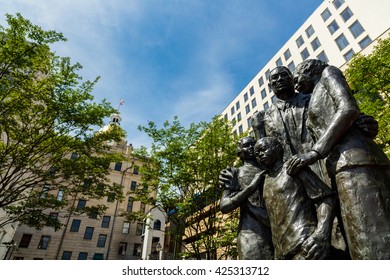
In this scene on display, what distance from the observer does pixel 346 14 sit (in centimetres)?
2756

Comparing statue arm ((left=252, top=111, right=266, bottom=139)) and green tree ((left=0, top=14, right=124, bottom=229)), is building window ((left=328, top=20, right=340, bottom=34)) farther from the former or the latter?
statue arm ((left=252, top=111, right=266, bottom=139))

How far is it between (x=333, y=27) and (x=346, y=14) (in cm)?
172

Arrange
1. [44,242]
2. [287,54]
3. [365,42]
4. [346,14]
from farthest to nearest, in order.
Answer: [287,54]
[44,242]
[346,14]
[365,42]

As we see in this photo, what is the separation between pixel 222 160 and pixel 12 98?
927 centimetres

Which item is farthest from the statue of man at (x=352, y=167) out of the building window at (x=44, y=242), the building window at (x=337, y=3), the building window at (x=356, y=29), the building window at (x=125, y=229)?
the building window at (x=125, y=229)

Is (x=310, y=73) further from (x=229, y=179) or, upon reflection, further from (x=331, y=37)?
(x=331, y=37)

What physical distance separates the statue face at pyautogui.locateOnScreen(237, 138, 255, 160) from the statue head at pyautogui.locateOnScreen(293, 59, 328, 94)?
36.9 inches

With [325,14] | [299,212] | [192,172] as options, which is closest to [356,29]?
[325,14]

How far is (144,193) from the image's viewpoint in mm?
12250

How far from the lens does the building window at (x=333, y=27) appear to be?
92.9 ft

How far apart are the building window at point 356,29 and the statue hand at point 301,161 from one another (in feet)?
102

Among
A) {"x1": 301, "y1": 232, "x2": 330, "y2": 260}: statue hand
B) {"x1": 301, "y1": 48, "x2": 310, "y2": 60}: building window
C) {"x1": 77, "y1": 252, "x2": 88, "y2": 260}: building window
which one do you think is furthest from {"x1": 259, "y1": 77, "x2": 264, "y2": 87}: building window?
{"x1": 301, "y1": 232, "x2": 330, "y2": 260}: statue hand
